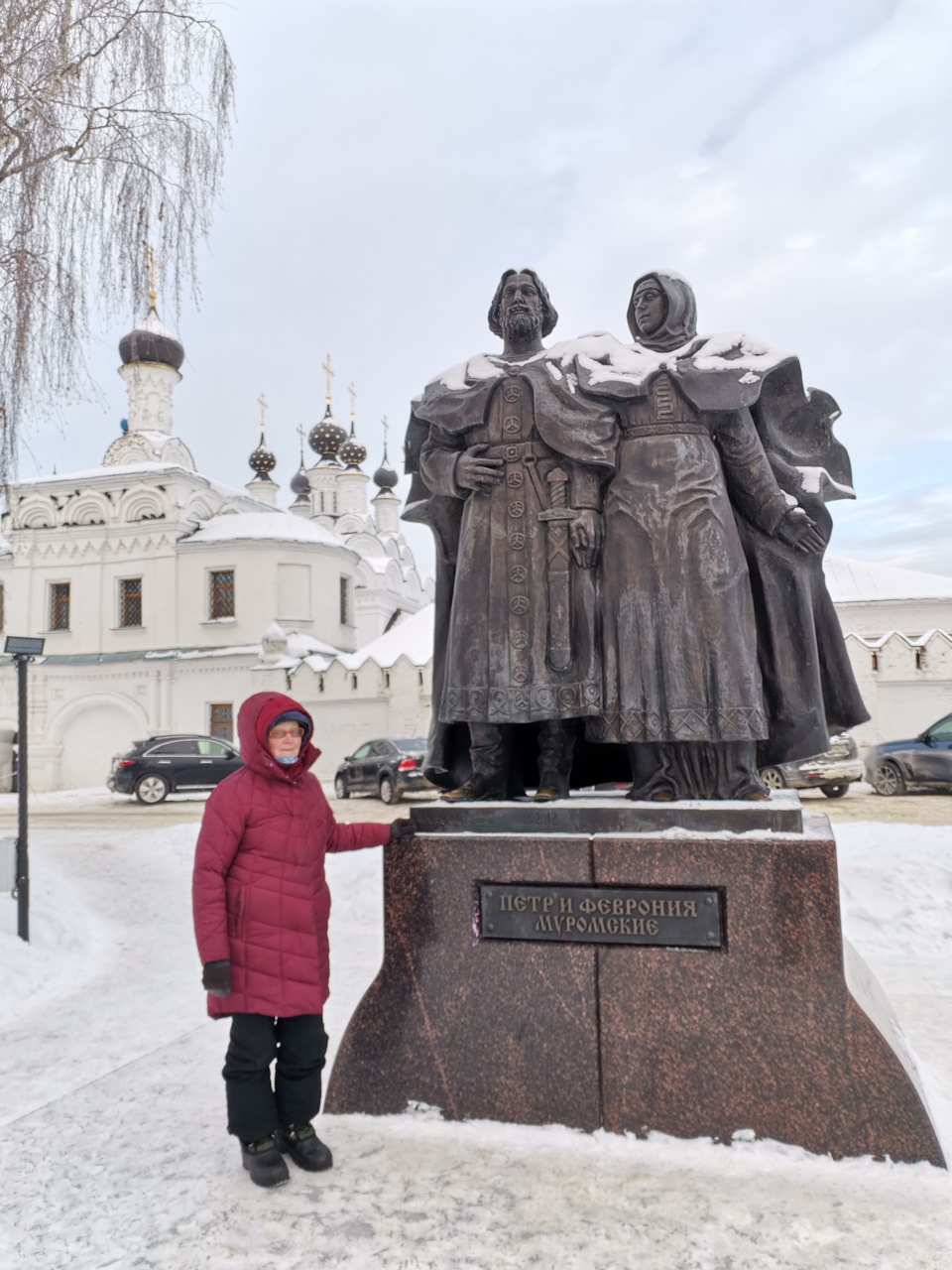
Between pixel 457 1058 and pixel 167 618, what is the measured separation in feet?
93.1

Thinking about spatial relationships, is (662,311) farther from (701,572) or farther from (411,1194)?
(411,1194)

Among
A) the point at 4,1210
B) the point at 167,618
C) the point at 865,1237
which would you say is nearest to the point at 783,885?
the point at 865,1237

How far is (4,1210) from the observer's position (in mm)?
2625

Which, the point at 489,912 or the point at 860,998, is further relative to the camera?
the point at 489,912

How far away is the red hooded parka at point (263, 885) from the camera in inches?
109

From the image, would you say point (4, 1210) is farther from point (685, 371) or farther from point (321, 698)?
point (321, 698)

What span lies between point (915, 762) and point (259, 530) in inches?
827

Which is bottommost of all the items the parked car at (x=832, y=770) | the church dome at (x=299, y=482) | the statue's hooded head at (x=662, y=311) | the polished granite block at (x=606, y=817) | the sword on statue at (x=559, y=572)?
the parked car at (x=832, y=770)

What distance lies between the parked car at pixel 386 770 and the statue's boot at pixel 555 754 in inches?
538

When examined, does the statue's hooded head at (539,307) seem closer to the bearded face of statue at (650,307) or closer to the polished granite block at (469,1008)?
the bearded face of statue at (650,307)

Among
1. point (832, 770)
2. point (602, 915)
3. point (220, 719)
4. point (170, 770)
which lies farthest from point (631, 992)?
point (220, 719)

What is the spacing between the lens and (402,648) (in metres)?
26.5

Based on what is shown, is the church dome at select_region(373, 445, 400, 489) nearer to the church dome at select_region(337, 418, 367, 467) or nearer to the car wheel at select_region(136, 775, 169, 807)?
the church dome at select_region(337, 418, 367, 467)

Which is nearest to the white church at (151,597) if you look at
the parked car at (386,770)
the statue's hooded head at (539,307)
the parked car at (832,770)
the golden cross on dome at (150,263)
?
the parked car at (386,770)
